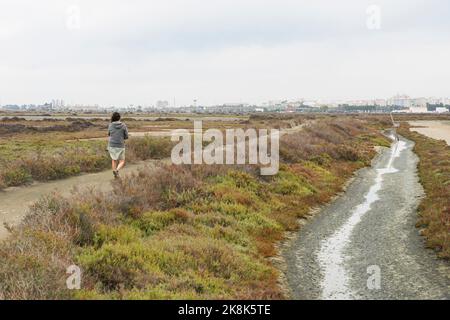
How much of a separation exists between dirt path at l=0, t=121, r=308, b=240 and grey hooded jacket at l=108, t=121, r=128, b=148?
1829 millimetres

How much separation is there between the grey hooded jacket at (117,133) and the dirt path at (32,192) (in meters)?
1.83

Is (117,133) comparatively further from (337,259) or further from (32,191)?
(337,259)

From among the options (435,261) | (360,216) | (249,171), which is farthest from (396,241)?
(249,171)

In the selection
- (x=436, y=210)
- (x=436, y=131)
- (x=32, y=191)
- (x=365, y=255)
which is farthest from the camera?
(x=436, y=131)

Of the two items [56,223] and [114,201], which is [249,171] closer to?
[114,201]

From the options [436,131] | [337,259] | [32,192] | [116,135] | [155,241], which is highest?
[116,135]

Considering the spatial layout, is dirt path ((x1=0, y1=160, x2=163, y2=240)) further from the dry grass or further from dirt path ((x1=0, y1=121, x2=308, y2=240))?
the dry grass

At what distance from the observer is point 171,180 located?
17609mm

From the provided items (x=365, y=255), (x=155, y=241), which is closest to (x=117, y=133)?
(x=155, y=241)

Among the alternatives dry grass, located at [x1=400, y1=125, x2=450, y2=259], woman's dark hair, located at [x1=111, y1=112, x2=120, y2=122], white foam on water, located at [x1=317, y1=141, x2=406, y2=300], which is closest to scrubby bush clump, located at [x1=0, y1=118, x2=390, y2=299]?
white foam on water, located at [x1=317, y1=141, x2=406, y2=300]

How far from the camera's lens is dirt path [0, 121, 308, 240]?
13.5 meters

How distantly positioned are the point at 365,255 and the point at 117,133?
10.3m

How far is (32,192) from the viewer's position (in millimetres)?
17219

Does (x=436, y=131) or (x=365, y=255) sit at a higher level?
(x=436, y=131)
